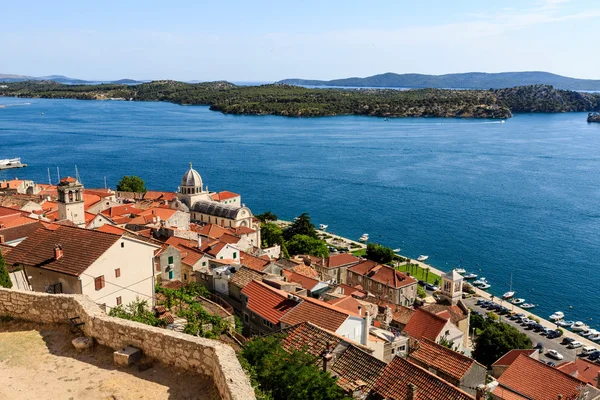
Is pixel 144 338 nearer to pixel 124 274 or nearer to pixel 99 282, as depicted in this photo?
pixel 99 282

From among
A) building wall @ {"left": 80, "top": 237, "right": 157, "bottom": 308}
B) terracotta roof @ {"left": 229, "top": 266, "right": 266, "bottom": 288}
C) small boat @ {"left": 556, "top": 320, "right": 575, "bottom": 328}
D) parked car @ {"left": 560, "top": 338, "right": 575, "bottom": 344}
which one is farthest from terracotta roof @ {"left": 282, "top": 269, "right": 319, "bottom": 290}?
small boat @ {"left": 556, "top": 320, "right": 575, "bottom": 328}

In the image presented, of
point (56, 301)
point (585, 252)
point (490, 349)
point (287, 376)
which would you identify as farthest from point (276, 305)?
point (585, 252)

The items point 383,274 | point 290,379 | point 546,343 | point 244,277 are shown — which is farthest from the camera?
point 383,274

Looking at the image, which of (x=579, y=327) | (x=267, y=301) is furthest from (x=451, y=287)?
(x=267, y=301)

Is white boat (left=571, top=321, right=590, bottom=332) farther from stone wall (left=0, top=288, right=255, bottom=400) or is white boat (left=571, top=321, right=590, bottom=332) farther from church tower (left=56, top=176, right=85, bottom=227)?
stone wall (left=0, top=288, right=255, bottom=400)

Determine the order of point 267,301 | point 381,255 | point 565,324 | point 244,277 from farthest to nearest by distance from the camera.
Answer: point 381,255, point 565,324, point 244,277, point 267,301

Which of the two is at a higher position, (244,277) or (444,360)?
(244,277)

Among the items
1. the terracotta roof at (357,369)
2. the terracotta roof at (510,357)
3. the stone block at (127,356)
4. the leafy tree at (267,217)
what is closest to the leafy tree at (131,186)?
the leafy tree at (267,217)
